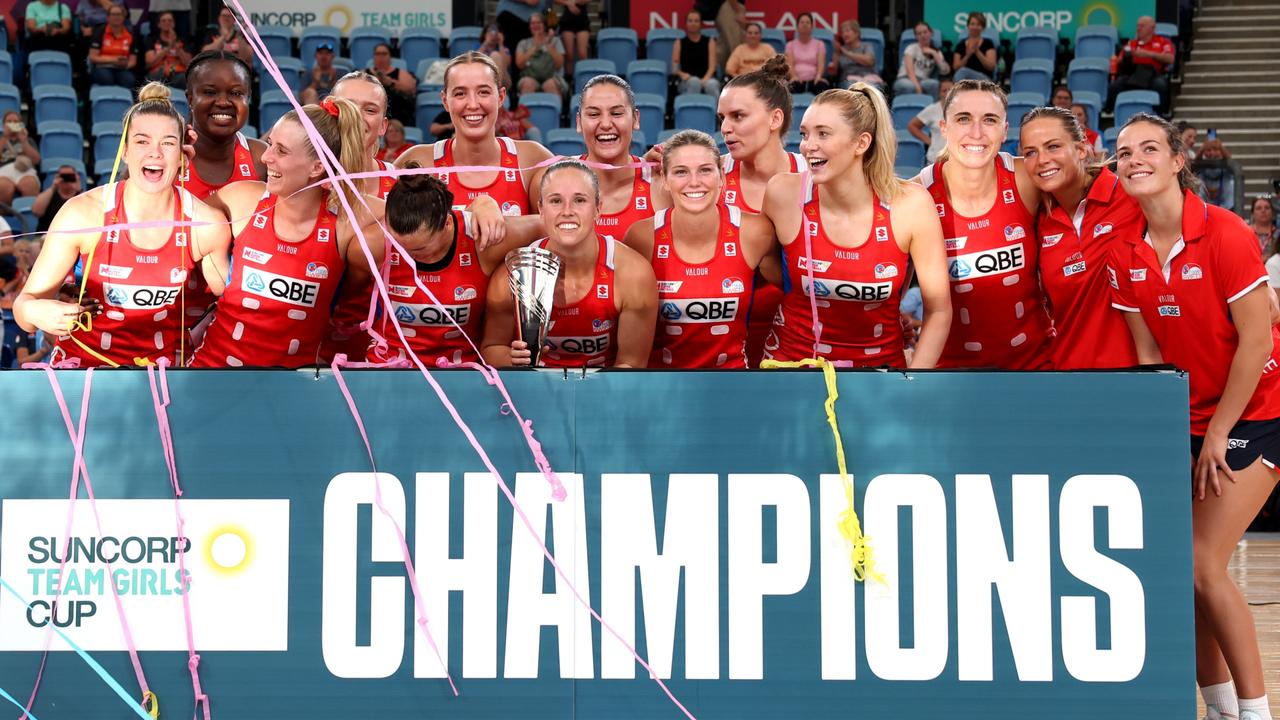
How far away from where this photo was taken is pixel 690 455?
10.1 ft

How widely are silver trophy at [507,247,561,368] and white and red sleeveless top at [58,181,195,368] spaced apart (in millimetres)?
1166

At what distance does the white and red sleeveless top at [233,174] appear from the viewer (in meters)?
4.49

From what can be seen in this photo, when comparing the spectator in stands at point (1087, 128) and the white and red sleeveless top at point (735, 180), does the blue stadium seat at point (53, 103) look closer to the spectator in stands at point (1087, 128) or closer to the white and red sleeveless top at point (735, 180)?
the spectator in stands at point (1087, 128)

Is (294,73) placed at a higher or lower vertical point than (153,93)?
higher

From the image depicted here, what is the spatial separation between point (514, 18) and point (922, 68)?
13.4ft

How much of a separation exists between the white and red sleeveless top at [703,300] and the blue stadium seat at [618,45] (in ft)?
30.5

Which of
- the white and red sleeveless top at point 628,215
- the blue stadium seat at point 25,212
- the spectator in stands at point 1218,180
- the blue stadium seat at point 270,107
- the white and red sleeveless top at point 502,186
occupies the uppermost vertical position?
the blue stadium seat at point 270,107

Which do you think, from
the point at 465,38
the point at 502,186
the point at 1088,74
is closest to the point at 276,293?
the point at 502,186

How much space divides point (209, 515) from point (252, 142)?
221cm

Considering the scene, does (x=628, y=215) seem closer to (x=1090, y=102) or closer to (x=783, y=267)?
(x=783, y=267)

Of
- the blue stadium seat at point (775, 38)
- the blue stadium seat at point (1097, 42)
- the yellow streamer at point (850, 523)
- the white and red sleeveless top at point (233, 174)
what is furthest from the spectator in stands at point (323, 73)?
the yellow streamer at point (850, 523)

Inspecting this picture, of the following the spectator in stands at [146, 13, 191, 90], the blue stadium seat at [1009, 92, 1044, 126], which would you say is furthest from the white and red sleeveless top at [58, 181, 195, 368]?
the blue stadium seat at [1009, 92, 1044, 126]

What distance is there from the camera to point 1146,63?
1192cm

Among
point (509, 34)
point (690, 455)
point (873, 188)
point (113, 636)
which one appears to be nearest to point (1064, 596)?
point (690, 455)
